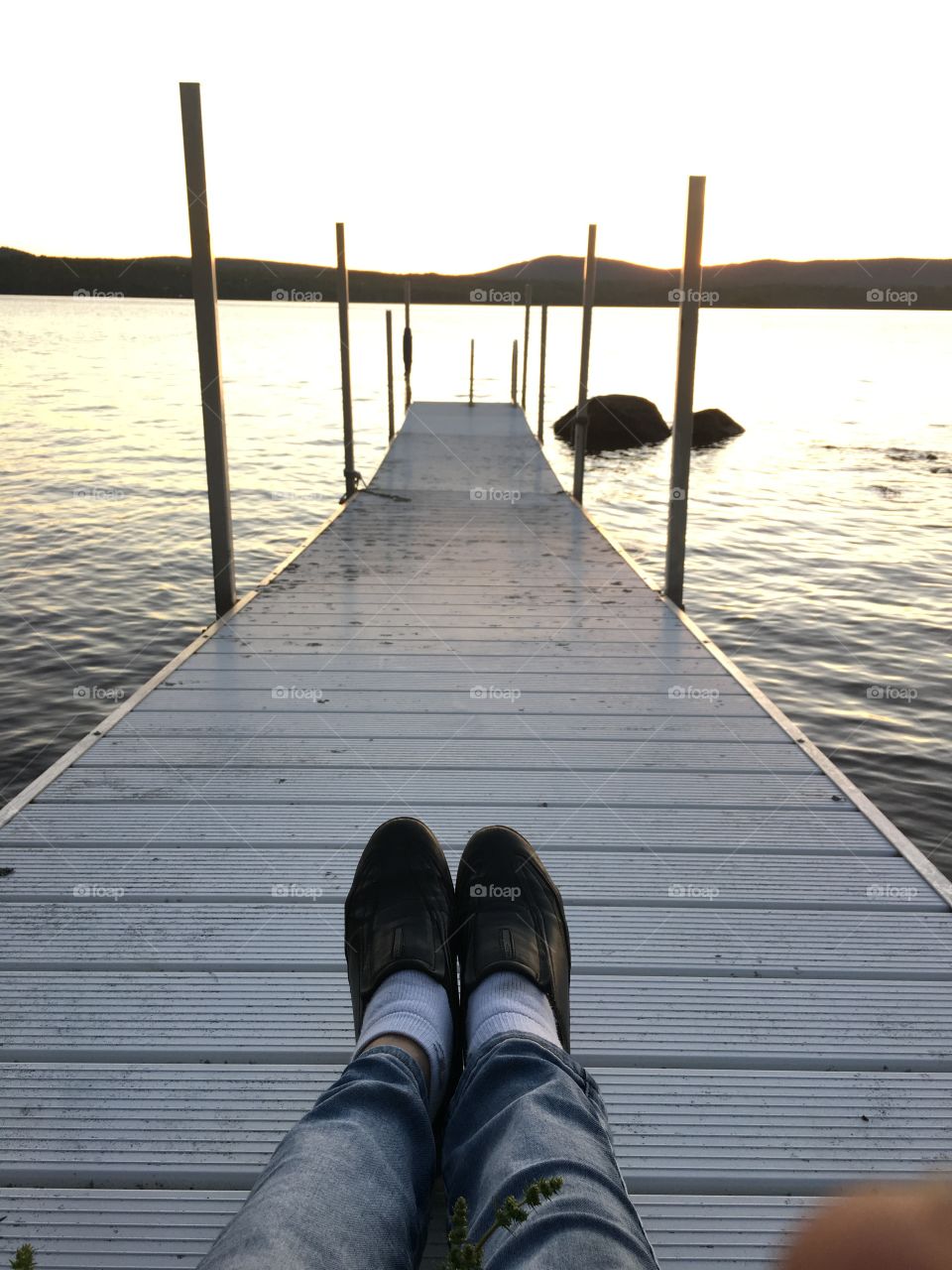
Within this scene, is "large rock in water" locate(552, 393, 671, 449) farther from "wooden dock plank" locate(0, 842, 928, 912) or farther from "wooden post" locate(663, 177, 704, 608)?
"wooden dock plank" locate(0, 842, 928, 912)

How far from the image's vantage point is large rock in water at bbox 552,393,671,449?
17656 millimetres

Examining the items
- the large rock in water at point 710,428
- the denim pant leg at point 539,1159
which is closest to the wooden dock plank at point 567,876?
the denim pant leg at point 539,1159

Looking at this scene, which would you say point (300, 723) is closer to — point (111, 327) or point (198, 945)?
point (198, 945)

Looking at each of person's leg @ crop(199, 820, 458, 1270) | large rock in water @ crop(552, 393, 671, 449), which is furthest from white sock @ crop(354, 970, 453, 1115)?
large rock in water @ crop(552, 393, 671, 449)

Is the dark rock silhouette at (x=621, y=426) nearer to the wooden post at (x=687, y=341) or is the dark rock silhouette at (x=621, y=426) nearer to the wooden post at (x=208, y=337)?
the wooden post at (x=687, y=341)

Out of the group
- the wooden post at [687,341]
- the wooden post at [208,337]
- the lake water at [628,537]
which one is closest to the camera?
the wooden post at [208,337]

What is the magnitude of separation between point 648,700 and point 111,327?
6420 cm

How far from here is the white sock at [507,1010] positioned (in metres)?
1.51

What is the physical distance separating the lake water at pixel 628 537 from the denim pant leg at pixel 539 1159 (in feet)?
13.3

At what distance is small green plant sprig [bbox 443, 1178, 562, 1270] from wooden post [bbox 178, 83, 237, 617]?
11.7 feet

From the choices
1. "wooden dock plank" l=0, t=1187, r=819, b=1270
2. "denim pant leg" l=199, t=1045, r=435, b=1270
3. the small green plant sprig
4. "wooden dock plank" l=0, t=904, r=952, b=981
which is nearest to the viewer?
the small green plant sprig

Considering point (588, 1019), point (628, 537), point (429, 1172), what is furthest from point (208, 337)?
point (628, 537)

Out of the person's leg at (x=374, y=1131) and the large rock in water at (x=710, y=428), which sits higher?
the person's leg at (x=374, y=1131)

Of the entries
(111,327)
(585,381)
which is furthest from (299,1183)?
(111,327)
